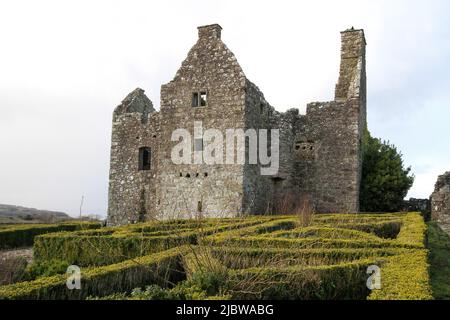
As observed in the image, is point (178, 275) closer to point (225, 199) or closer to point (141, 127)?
point (225, 199)

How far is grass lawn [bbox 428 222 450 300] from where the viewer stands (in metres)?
7.85

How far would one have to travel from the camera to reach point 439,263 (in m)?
10.3

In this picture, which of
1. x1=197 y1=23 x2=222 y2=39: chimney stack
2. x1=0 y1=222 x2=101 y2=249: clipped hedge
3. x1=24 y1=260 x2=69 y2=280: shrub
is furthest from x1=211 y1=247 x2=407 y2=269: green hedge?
x1=197 y1=23 x2=222 y2=39: chimney stack

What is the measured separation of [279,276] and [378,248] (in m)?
2.68

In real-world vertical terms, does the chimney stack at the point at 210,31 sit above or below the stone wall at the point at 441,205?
above

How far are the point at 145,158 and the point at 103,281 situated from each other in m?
16.3

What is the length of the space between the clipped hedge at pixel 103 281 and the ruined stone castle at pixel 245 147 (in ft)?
32.4

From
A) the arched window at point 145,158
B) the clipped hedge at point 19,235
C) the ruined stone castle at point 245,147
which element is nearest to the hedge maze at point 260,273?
the ruined stone castle at point 245,147

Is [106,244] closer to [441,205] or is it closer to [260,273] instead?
Result: [260,273]

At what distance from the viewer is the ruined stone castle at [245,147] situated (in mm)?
18531

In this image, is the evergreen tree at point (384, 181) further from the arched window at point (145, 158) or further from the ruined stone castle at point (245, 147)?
the arched window at point (145, 158)

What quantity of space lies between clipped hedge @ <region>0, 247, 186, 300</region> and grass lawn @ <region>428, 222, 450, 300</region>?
431 cm

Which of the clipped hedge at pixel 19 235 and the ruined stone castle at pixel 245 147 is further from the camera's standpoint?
the ruined stone castle at pixel 245 147
